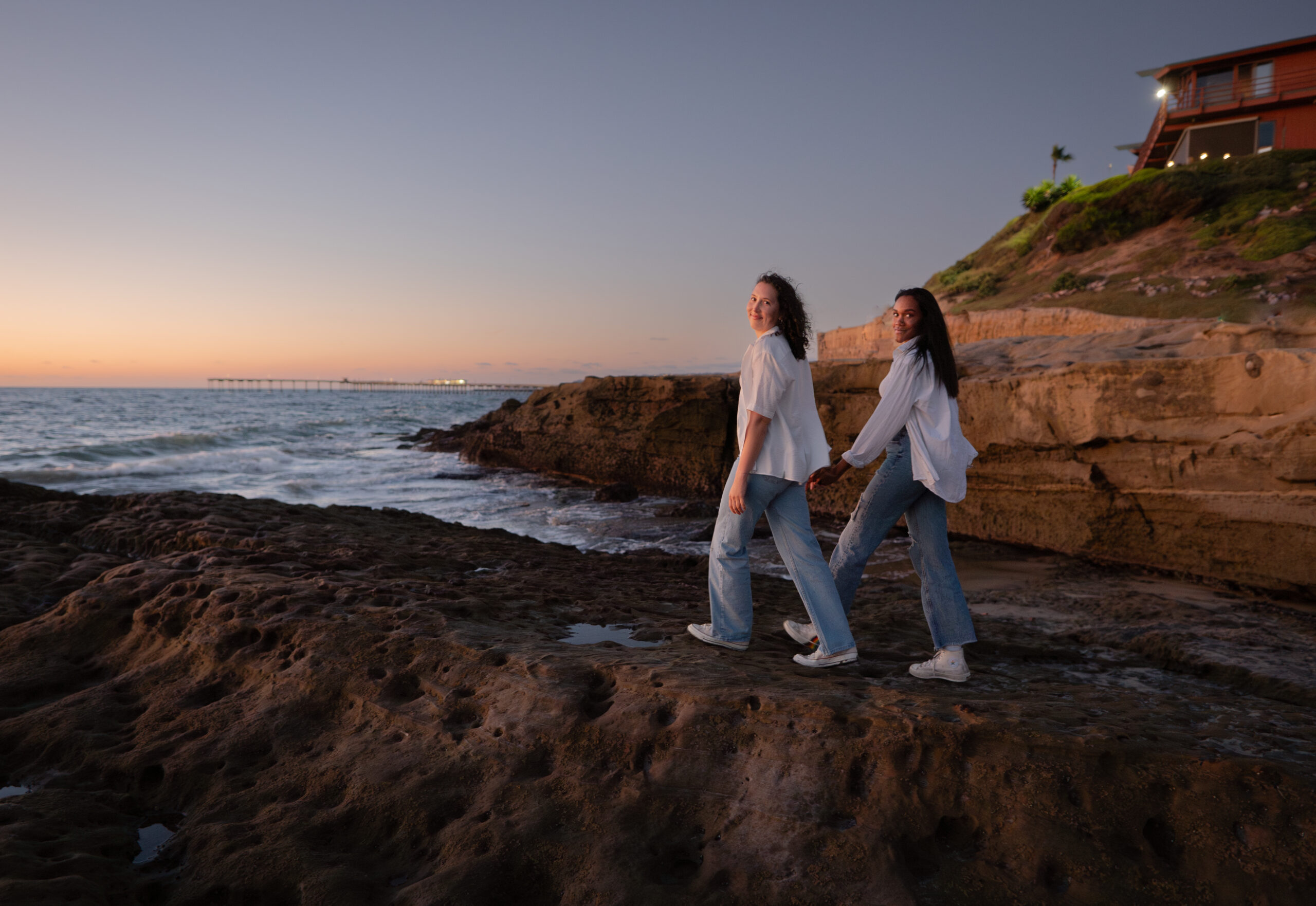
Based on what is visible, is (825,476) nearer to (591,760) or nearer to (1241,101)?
(591,760)

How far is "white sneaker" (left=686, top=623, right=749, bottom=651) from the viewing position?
322 cm

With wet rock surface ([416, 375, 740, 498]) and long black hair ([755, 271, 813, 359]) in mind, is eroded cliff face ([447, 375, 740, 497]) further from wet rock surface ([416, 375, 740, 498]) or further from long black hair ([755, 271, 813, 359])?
long black hair ([755, 271, 813, 359])

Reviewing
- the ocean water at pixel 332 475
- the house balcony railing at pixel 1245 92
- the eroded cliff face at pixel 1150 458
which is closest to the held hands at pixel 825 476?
the ocean water at pixel 332 475

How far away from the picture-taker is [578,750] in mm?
2408

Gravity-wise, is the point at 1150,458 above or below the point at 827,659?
above

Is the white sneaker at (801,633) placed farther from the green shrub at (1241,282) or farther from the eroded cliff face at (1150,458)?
the green shrub at (1241,282)

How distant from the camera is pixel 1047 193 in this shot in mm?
33312

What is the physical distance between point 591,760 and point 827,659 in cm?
113

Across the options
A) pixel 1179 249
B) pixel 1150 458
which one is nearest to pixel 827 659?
pixel 1150 458

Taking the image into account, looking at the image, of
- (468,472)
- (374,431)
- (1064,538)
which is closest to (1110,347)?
(1064,538)

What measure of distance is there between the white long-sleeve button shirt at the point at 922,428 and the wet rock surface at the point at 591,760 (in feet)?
2.82

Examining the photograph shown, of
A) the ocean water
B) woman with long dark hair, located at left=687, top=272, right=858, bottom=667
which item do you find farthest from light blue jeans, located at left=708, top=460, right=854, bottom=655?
the ocean water

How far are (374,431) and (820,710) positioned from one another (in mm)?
31819

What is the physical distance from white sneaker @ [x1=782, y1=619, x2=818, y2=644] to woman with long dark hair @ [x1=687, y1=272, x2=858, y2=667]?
234 mm
